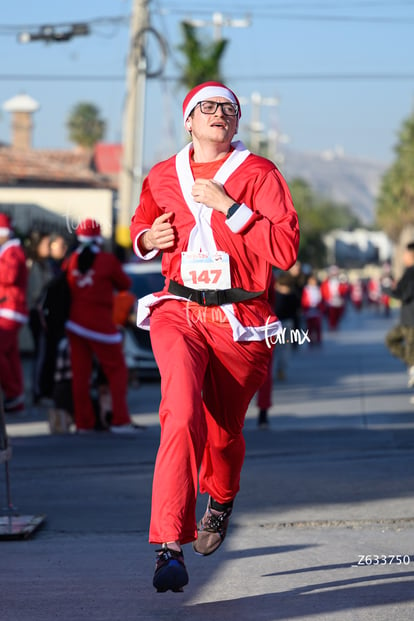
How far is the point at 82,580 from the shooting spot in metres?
5.25

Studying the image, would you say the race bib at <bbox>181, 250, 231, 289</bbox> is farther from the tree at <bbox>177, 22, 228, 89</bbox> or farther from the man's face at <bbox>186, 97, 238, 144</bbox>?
the tree at <bbox>177, 22, 228, 89</bbox>

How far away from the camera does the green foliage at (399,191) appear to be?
75.4 metres

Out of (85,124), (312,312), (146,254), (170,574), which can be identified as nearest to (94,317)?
(146,254)

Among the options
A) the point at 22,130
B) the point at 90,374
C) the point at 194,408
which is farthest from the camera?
the point at 22,130

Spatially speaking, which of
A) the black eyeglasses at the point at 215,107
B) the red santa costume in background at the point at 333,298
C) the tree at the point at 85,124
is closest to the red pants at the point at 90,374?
the black eyeglasses at the point at 215,107

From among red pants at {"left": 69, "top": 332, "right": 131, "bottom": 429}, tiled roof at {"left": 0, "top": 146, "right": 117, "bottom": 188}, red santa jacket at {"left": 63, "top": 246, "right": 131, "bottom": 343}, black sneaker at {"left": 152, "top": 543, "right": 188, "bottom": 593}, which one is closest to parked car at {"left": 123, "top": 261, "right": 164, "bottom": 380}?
red pants at {"left": 69, "top": 332, "right": 131, "bottom": 429}

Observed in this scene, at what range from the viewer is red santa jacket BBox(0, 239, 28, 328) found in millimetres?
12516

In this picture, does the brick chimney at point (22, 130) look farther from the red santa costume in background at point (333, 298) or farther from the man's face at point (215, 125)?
the man's face at point (215, 125)

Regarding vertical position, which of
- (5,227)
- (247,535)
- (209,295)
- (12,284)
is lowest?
(247,535)

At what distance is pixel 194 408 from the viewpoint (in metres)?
4.74

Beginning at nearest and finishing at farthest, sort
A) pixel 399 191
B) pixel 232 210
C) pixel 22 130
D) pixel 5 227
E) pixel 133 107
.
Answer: pixel 232 210 → pixel 5 227 → pixel 133 107 → pixel 22 130 → pixel 399 191

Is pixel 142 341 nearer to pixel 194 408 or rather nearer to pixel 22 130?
pixel 194 408

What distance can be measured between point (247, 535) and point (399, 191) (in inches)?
3147

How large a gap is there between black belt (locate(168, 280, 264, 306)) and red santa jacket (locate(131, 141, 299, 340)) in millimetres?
24
